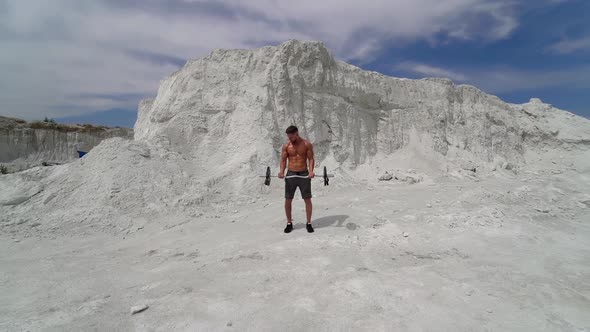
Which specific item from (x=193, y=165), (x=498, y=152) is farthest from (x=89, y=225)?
(x=498, y=152)

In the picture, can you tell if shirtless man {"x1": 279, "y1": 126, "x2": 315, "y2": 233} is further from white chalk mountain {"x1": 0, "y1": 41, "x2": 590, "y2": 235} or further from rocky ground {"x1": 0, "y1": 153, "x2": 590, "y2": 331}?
white chalk mountain {"x1": 0, "y1": 41, "x2": 590, "y2": 235}

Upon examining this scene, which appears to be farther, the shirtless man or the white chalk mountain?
the white chalk mountain

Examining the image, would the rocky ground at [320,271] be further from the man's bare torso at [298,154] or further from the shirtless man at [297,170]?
the man's bare torso at [298,154]

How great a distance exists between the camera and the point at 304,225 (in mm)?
5582

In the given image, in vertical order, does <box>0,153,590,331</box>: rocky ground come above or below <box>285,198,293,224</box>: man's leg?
below

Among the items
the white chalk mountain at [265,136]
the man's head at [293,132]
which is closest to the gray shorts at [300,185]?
the man's head at [293,132]

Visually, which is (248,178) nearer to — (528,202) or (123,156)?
(123,156)

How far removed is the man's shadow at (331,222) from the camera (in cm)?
545

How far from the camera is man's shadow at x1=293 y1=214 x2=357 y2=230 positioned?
5.45 meters

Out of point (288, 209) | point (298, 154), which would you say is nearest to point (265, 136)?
point (298, 154)

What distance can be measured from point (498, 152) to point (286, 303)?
1491 centimetres

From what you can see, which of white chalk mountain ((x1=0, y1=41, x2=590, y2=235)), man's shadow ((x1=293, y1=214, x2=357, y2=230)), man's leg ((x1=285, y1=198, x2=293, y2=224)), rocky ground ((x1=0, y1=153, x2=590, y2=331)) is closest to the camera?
rocky ground ((x1=0, y1=153, x2=590, y2=331))

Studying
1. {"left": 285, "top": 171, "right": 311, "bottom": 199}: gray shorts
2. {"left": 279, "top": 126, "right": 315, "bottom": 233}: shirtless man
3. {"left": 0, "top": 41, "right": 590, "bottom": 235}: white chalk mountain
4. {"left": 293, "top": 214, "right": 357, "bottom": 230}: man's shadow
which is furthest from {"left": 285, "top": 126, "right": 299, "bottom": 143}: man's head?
{"left": 0, "top": 41, "right": 590, "bottom": 235}: white chalk mountain

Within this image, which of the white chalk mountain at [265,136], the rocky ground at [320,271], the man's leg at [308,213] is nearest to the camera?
the rocky ground at [320,271]
